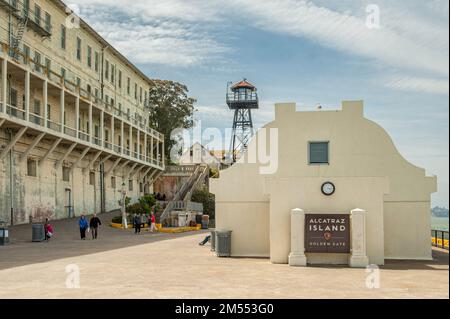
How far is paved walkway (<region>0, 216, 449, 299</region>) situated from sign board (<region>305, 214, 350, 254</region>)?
110 cm

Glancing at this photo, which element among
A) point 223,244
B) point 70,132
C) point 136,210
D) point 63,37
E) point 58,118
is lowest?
point 223,244

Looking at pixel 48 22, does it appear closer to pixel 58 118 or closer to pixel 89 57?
pixel 58 118

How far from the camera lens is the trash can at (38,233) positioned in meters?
27.0

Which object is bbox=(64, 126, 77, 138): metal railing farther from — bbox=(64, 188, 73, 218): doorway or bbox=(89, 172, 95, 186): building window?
bbox=(89, 172, 95, 186): building window

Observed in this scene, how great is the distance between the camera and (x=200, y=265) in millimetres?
17219

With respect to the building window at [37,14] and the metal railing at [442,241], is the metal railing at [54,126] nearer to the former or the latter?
the building window at [37,14]

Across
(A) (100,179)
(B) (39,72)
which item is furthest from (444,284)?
(A) (100,179)

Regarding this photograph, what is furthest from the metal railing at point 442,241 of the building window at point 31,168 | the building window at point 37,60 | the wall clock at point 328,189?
the building window at point 37,60

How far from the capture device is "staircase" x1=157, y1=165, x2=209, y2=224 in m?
Result: 45.5

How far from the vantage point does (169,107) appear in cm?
7262

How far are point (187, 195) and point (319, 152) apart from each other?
3360cm

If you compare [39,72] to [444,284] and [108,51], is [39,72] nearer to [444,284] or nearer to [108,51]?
[108,51]

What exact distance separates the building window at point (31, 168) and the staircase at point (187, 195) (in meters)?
10.3

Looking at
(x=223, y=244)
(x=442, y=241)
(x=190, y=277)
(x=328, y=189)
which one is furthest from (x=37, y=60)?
(x=190, y=277)
